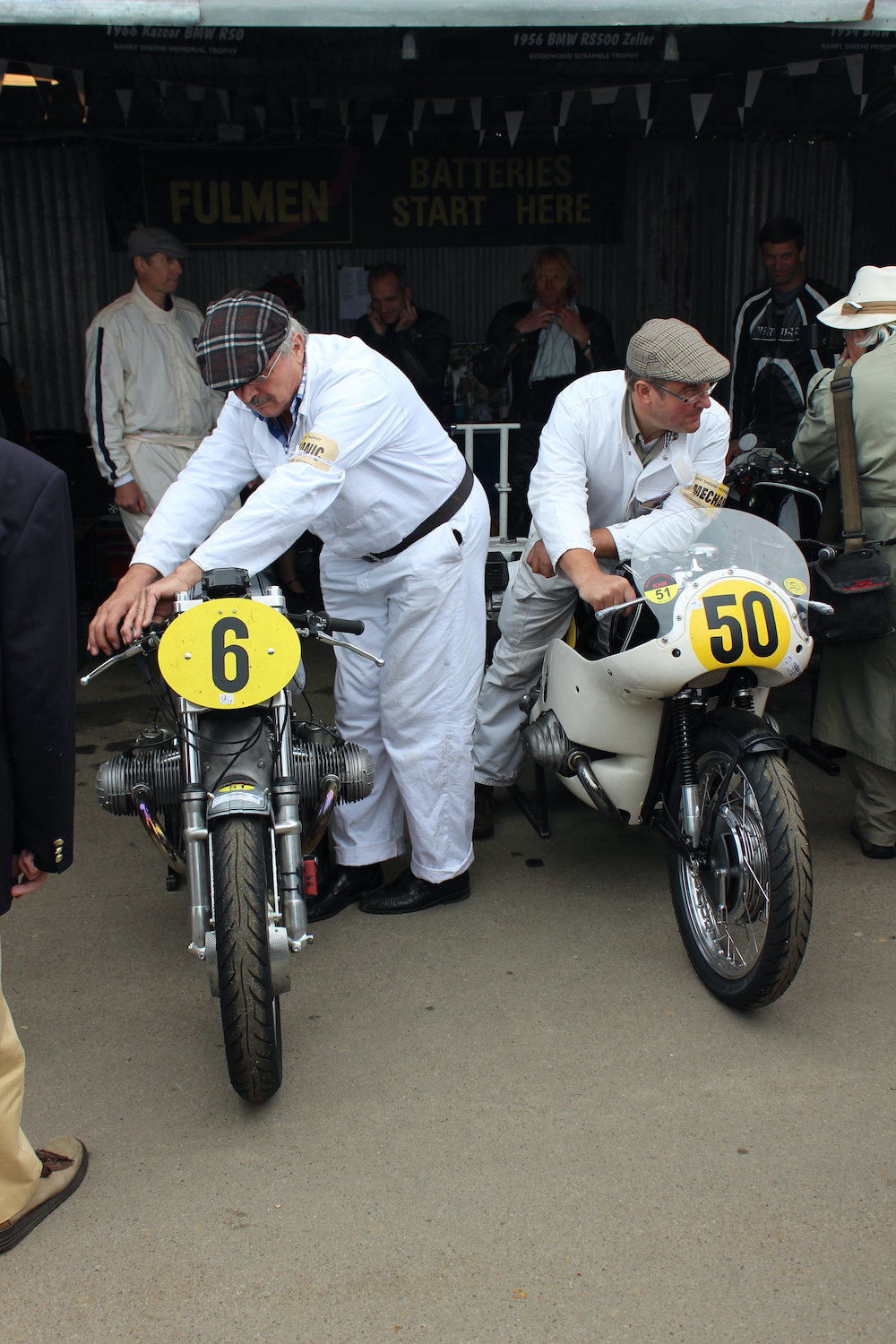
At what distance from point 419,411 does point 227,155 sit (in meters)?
5.71

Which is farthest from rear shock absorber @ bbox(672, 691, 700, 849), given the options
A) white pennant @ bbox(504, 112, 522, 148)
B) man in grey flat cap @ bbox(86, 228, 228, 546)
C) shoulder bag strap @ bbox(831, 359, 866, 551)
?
white pennant @ bbox(504, 112, 522, 148)

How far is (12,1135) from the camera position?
2123 mm

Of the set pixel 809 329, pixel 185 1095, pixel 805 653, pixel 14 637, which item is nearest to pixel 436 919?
pixel 185 1095

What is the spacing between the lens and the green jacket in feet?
11.7

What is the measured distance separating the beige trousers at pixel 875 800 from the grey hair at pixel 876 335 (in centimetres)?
141

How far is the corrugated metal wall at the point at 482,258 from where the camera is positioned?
26.7ft

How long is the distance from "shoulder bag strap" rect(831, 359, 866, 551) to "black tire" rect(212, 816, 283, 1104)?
7.31ft

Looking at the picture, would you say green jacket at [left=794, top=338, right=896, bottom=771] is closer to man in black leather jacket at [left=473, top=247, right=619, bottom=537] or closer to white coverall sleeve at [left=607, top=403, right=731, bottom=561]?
white coverall sleeve at [left=607, top=403, right=731, bottom=561]

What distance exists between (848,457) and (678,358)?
0.87m

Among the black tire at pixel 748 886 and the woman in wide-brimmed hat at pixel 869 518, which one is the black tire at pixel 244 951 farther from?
the woman in wide-brimmed hat at pixel 869 518

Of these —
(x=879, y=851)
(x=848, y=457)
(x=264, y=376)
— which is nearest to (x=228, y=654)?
(x=264, y=376)

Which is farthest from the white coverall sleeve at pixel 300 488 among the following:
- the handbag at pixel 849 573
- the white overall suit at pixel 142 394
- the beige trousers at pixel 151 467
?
the beige trousers at pixel 151 467

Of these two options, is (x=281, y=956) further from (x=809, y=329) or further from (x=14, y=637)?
(x=809, y=329)

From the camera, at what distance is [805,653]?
2848 mm
